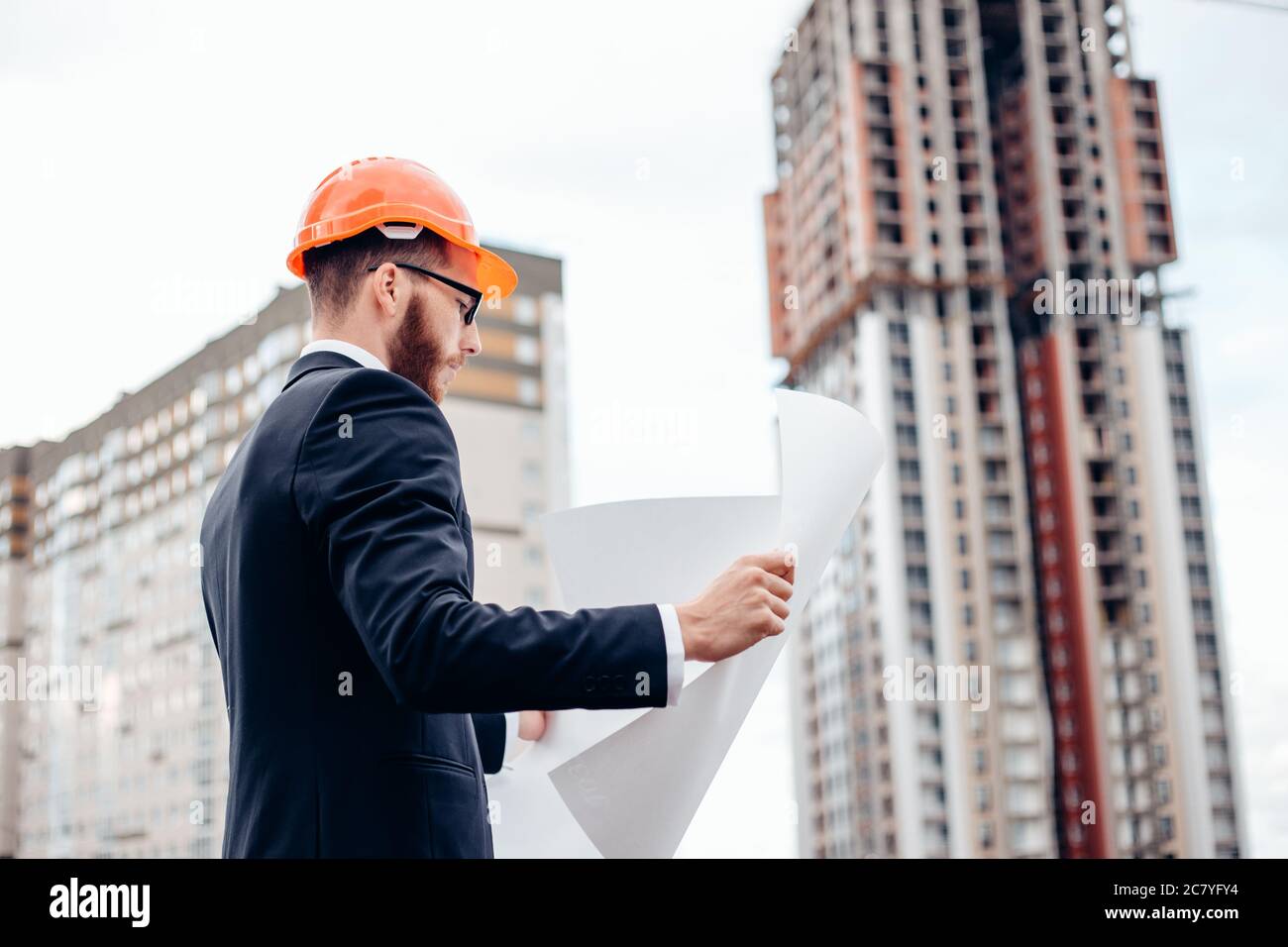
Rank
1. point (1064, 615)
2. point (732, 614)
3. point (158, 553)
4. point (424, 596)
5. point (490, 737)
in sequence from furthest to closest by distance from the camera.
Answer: point (158, 553) → point (1064, 615) → point (490, 737) → point (732, 614) → point (424, 596)

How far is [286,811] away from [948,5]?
2569 inches

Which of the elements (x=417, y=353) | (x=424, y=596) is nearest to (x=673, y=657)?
(x=424, y=596)

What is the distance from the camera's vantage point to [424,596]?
4.21ft

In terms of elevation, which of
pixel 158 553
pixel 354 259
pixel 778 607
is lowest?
pixel 778 607

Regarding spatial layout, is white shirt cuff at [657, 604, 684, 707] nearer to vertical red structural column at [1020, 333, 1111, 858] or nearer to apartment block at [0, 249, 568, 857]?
apartment block at [0, 249, 568, 857]

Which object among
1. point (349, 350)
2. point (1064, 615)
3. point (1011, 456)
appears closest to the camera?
point (349, 350)

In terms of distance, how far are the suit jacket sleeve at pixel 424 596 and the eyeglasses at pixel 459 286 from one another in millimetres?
185

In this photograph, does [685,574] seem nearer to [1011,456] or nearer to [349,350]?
[349,350]

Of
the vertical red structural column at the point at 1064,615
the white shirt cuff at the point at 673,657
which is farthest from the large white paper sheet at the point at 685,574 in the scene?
the vertical red structural column at the point at 1064,615

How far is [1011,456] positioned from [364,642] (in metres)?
61.0

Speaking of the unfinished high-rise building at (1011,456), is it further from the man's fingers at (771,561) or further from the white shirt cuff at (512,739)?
the man's fingers at (771,561)

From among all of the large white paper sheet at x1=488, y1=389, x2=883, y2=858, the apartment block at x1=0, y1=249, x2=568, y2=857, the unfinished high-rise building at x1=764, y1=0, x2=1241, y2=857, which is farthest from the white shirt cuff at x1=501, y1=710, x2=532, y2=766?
the unfinished high-rise building at x1=764, y1=0, x2=1241, y2=857
